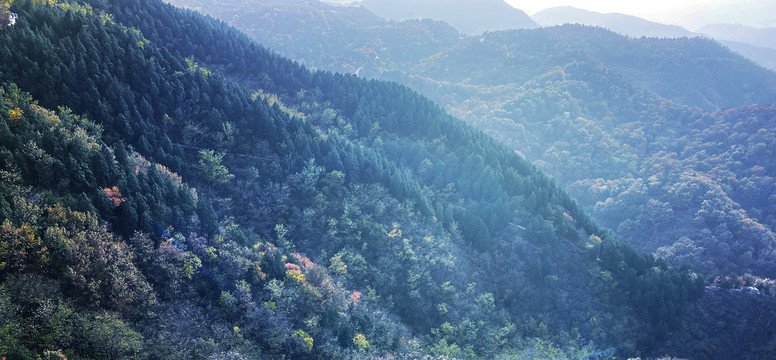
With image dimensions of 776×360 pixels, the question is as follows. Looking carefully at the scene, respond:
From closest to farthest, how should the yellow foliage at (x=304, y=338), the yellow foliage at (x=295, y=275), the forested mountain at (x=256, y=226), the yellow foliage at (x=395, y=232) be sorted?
1. the forested mountain at (x=256, y=226)
2. the yellow foliage at (x=304, y=338)
3. the yellow foliage at (x=295, y=275)
4. the yellow foliage at (x=395, y=232)

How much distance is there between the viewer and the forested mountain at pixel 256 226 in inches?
1572

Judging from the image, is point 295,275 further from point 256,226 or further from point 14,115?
point 14,115

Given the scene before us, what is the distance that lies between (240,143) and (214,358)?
43.4 meters

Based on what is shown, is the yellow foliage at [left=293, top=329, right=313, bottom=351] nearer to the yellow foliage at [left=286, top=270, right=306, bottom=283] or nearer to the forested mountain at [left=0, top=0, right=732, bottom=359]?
the forested mountain at [left=0, top=0, right=732, bottom=359]

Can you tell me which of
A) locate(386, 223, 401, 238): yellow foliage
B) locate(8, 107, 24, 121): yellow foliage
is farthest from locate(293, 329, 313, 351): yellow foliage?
locate(8, 107, 24, 121): yellow foliage

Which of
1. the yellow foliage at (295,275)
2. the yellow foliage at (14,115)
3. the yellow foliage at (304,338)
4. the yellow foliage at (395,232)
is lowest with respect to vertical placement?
the yellow foliage at (304,338)

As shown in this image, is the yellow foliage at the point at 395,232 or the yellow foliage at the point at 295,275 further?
the yellow foliage at the point at 395,232

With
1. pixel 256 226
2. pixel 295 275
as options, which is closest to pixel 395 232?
pixel 295 275

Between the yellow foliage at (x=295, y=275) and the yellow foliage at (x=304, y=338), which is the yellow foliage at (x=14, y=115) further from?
the yellow foliage at (x=304, y=338)

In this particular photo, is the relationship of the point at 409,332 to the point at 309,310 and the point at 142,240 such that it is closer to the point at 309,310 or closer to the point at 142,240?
the point at 309,310

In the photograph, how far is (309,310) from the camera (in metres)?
55.6

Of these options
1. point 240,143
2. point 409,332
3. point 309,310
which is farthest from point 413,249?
point 240,143

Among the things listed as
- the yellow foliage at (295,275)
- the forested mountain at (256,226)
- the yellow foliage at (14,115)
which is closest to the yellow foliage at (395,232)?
the forested mountain at (256,226)

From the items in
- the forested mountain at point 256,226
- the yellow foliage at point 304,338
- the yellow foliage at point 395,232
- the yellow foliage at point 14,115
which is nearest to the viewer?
the forested mountain at point 256,226
